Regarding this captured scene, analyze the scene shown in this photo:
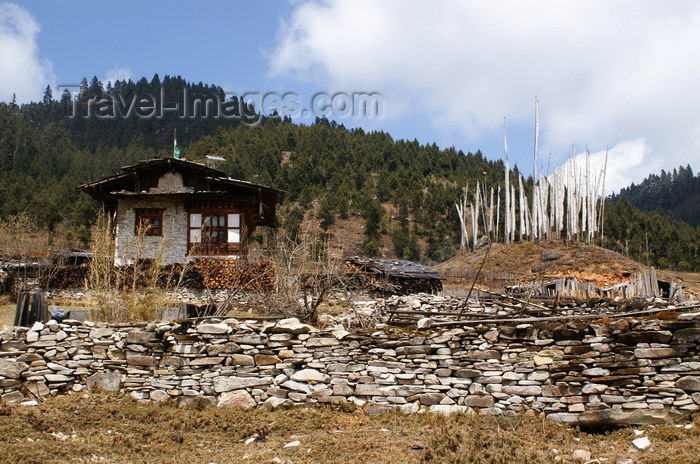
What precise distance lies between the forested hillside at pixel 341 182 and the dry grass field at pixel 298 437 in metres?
38.6

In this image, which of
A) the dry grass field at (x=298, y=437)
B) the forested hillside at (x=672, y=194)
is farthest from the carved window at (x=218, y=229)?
the forested hillside at (x=672, y=194)

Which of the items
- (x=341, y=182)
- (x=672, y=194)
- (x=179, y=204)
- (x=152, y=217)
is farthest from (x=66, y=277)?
(x=672, y=194)

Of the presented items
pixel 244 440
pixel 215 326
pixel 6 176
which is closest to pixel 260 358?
pixel 215 326

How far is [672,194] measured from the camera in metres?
116

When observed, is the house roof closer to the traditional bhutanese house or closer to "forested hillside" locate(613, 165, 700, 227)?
the traditional bhutanese house

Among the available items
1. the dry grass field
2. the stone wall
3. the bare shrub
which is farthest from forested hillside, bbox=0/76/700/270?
the dry grass field

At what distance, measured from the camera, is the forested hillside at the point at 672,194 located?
109812 mm

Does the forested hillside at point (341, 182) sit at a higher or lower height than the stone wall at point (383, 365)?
higher

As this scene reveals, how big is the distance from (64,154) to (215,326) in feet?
270

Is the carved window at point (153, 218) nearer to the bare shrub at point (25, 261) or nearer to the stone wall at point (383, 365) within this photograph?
the bare shrub at point (25, 261)

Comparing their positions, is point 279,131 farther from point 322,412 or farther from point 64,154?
point 322,412

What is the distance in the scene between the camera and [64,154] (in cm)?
7819

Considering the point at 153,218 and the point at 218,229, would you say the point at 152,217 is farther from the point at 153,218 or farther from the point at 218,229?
the point at 218,229

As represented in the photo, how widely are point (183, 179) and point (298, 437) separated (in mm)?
17245
